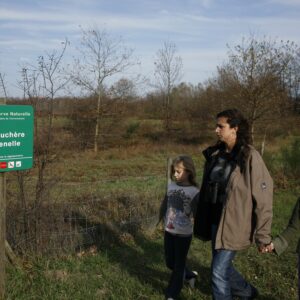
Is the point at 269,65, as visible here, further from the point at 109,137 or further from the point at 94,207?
the point at 94,207

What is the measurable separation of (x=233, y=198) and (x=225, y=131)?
602mm

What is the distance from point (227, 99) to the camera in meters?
22.6

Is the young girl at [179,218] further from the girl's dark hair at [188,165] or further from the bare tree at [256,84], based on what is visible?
the bare tree at [256,84]

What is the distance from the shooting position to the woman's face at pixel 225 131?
13.1 ft

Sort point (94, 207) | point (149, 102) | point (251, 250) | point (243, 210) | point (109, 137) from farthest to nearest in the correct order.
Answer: point (149, 102) → point (109, 137) → point (94, 207) → point (251, 250) → point (243, 210)

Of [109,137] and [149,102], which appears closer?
[109,137]

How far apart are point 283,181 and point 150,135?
710 inches

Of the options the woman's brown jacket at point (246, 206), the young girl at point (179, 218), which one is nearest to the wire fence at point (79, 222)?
the young girl at point (179, 218)

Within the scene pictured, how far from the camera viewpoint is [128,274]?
5391mm

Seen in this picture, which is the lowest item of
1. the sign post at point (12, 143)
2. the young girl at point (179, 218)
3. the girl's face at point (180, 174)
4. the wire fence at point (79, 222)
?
the wire fence at point (79, 222)

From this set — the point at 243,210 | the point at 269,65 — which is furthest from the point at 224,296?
the point at 269,65

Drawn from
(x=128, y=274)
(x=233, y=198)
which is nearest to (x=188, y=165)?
(x=233, y=198)

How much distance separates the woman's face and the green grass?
177cm

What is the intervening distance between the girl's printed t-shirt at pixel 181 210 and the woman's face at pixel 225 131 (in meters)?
0.82
